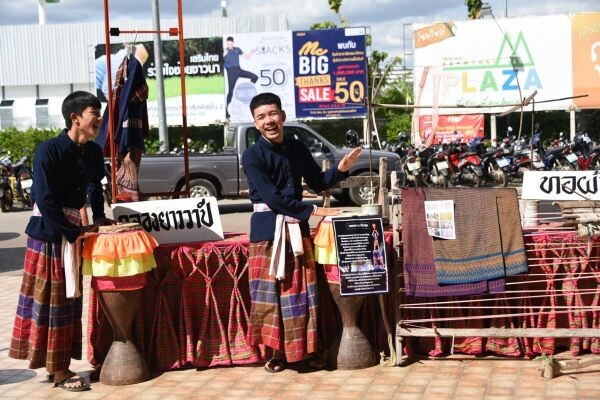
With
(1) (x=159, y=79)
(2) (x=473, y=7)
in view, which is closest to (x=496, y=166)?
(1) (x=159, y=79)

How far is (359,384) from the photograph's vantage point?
200 inches

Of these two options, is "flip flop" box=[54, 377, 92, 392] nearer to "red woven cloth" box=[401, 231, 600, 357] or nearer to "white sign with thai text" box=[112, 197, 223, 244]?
"white sign with thai text" box=[112, 197, 223, 244]

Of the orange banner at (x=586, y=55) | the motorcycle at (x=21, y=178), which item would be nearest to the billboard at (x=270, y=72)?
the orange banner at (x=586, y=55)

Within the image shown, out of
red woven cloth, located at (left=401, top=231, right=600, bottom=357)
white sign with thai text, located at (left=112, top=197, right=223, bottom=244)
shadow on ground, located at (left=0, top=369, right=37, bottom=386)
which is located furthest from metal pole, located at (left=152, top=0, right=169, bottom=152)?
red woven cloth, located at (left=401, top=231, right=600, bottom=357)

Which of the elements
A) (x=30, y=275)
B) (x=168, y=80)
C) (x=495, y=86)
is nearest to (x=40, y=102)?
(x=168, y=80)

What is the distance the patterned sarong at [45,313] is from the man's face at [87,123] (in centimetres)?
47

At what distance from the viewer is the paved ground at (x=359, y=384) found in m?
4.84

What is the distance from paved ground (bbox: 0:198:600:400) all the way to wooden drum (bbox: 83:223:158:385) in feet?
0.35

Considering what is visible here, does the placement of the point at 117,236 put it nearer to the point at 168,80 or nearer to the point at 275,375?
the point at 275,375

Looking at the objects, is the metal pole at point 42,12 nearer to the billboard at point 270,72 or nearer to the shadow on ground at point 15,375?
the billboard at point 270,72

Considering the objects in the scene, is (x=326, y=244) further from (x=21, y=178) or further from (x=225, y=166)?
(x=21, y=178)

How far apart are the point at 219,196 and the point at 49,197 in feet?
37.2

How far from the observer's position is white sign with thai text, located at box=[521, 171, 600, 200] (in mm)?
5562

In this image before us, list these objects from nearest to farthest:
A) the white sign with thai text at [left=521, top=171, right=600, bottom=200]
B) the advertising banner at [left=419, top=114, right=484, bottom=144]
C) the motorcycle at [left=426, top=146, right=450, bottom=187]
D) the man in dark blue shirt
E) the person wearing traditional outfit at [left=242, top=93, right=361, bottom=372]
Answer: the person wearing traditional outfit at [left=242, top=93, right=361, bottom=372] < the white sign with thai text at [left=521, top=171, right=600, bottom=200] < the motorcycle at [left=426, top=146, right=450, bottom=187] < the advertising banner at [left=419, top=114, right=484, bottom=144] < the man in dark blue shirt
